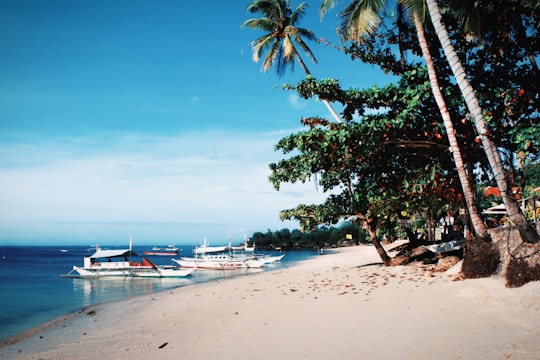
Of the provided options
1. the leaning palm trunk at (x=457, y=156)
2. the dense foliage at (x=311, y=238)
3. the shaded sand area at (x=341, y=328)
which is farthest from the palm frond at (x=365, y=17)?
the dense foliage at (x=311, y=238)

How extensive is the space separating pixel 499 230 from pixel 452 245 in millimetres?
5287

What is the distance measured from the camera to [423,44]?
34.8 ft

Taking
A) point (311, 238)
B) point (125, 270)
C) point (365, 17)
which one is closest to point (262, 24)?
point (365, 17)

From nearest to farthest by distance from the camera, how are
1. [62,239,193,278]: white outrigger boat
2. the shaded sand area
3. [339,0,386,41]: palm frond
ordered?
the shaded sand area < [339,0,386,41]: palm frond < [62,239,193,278]: white outrigger boat

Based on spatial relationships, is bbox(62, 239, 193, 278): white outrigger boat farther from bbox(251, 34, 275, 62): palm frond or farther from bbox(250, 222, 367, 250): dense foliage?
bbox(250, 222, 367, 250): dense foliage

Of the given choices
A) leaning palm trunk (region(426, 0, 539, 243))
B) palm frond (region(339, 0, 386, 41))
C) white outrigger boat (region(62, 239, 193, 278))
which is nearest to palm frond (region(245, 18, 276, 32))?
palm frond (region(339, 0, 386, 41))

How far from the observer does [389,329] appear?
6.50m

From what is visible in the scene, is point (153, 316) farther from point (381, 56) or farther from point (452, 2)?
point (452, 2)

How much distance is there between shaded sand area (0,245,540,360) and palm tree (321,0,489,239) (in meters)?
2.10

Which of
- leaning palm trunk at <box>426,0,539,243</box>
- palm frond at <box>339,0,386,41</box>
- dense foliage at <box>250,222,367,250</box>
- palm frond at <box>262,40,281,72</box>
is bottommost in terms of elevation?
dense foliage at <box>250,222,367,250</box>

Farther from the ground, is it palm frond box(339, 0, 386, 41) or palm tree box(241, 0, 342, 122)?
palm tree box(241, 0, 342, 122)

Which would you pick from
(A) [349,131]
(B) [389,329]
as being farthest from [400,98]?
(B) [389,329]

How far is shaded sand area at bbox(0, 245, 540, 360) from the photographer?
18.0ft

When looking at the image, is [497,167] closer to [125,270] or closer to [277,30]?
[277,30]
